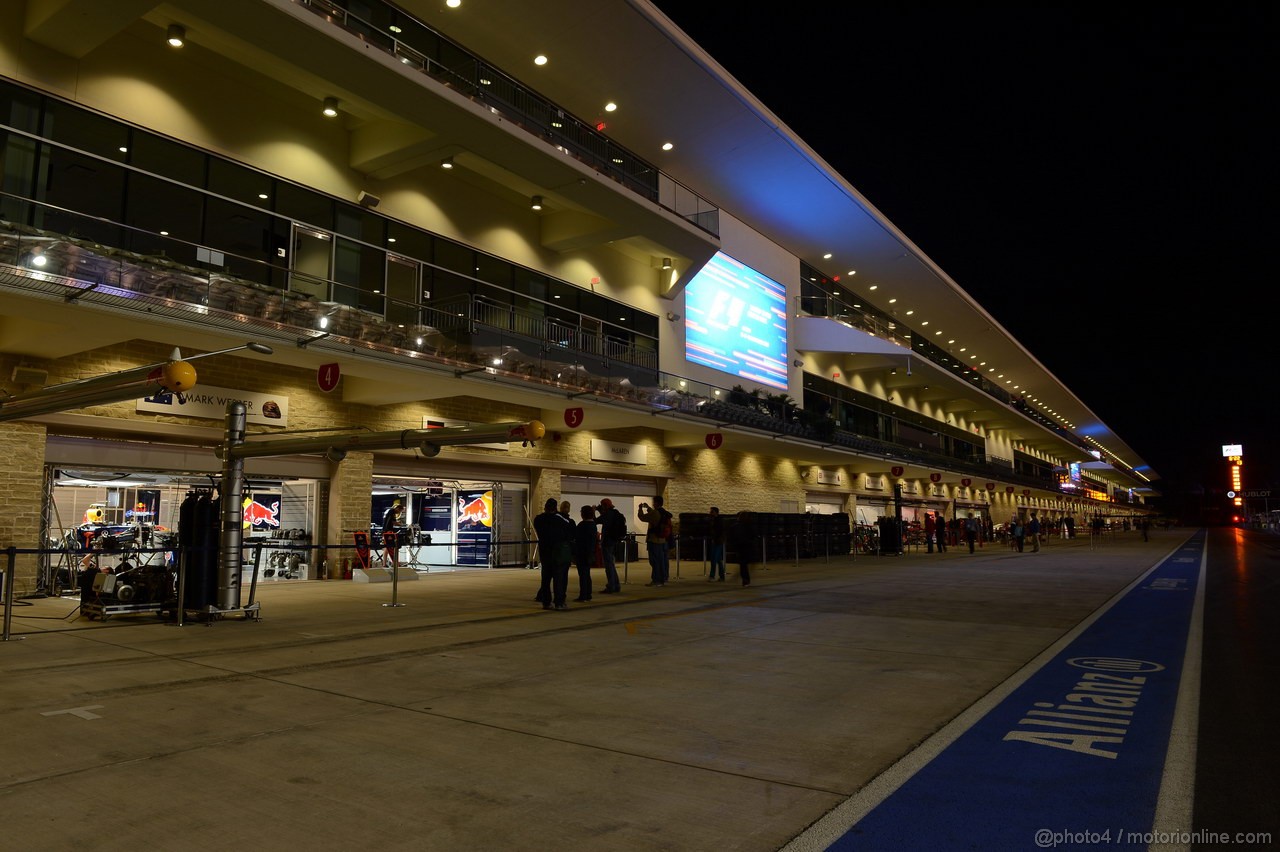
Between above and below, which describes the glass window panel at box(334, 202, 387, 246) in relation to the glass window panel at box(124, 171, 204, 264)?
above

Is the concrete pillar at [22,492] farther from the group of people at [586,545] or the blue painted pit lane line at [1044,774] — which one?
the blue painted pit lane line at [1044,774]

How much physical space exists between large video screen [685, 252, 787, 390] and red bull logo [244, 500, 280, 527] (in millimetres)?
15296

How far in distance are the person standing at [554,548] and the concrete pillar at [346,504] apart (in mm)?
8022

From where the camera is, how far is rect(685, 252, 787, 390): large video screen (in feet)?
94.2

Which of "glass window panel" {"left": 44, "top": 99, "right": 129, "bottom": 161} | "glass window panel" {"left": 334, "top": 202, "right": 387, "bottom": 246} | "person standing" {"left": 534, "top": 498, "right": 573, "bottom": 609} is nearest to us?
Answer: "person standing" {"left": 534, "top": 498, "right": 573, "bottom": 609}

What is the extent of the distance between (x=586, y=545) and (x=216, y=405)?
332 inches

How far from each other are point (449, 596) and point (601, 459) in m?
11.2

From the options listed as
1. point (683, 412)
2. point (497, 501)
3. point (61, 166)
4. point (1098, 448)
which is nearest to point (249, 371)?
point (61, 166)

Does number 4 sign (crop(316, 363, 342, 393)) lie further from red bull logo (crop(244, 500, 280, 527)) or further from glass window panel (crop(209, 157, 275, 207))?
red bull logo (crop(244, 500, 280, 527))

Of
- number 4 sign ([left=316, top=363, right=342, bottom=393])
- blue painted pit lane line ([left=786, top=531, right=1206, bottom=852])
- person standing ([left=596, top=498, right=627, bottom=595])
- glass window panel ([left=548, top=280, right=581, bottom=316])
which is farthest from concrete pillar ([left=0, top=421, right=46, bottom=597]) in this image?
blue painted pit lane line ([left=786, top=531, right=1206, bottom=852])

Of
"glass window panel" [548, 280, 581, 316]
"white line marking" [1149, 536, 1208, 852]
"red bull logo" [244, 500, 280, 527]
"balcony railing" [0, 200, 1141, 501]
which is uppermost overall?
"glass window panel" [548, 280, 581, 316]

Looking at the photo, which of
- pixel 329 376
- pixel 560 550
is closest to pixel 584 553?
pixel 560 550

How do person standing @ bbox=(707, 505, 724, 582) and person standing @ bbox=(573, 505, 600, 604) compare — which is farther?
person standing @ bbox=(707, 505, 724, 582)

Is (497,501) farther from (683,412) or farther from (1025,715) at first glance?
(1025,715)
